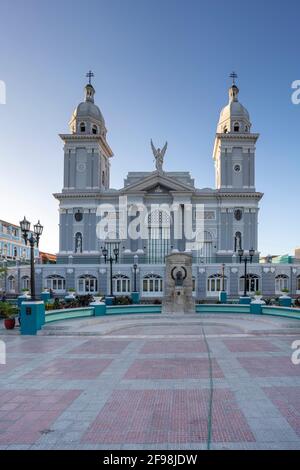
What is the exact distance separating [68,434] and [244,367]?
5.85 meters

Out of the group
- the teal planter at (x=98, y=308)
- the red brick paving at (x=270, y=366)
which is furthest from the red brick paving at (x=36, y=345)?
the teal planter at (x=98, y=308)

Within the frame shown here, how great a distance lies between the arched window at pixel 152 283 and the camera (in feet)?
139

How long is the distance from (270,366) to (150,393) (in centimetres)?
413

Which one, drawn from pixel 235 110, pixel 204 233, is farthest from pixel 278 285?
pixel 235 110

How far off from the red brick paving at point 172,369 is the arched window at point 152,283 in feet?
102

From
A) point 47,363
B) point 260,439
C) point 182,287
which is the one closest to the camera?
point 260,439

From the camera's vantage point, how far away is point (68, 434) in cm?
611

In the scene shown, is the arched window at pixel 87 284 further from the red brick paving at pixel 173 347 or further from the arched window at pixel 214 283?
the red brick paving at pixel 173 347

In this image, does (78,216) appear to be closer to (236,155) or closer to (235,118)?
(236,155)

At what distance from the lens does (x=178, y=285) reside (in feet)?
80.1

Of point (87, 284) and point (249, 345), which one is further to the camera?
point (87, 284)

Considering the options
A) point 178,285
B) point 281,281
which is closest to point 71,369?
point 178,285

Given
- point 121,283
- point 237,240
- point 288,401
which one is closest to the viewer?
point 288,401

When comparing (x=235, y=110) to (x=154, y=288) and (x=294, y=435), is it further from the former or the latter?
(x=294, y=435)
